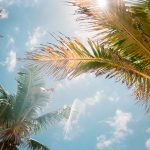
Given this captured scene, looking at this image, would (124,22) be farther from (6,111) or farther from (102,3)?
(6,111)

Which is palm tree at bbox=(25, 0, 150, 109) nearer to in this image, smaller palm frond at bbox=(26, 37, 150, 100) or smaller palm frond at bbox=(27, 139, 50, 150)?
smaller palm frond at bbox=(26, 37, 150, 100)

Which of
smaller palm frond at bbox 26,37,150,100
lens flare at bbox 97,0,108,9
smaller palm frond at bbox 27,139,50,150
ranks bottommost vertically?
smaller palm frond at bbox 27,139,50,150

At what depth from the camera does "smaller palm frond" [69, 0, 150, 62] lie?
514 centimetres

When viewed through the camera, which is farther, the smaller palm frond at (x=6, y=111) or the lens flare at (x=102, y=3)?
the smaller palm frond at (x=6, y=111)

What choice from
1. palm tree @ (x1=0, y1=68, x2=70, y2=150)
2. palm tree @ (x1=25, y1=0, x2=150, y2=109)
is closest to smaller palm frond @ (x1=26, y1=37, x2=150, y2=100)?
palm tree @ (x1=25, y1=0, x2=150, y2=109)

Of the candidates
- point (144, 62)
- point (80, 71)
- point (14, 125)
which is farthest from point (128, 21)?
point (14, 125)

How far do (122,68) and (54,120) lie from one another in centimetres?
1066

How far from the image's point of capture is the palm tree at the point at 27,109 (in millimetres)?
15461

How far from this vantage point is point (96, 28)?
5.54 metres

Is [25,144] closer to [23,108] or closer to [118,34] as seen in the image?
[23,108]

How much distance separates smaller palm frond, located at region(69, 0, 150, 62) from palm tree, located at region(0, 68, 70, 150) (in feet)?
33.6

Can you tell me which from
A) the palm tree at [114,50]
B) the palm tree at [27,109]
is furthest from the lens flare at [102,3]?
the palm tree at [27,109]

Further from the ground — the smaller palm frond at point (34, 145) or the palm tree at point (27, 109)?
the palm tree at point (27, 109)

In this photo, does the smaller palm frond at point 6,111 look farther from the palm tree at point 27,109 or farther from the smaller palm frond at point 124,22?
the smaller palm frond at point 124,22
